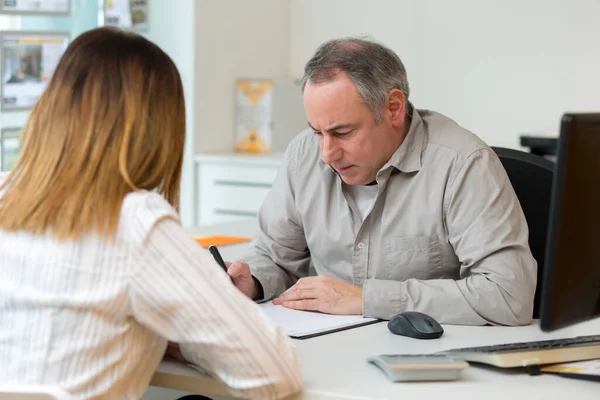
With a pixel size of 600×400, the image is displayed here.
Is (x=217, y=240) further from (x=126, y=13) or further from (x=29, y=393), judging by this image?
(x=126, y=13)

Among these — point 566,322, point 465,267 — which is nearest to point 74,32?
point 465,267

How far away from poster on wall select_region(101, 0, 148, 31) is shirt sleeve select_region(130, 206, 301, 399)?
3.13m

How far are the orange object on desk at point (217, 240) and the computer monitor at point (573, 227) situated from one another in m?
1.31

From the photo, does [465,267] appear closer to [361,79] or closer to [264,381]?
[361,79]

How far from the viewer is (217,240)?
2.62 metres

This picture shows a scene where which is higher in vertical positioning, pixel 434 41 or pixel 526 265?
pixel 434 41

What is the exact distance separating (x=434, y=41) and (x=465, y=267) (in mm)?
2720

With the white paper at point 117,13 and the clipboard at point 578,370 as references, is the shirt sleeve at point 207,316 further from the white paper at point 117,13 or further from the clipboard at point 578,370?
the white paper at point 117,13

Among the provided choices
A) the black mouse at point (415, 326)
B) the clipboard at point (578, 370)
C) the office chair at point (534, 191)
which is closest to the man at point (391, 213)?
the black mouse at point (415, 326)

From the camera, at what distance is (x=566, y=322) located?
54.4 inches

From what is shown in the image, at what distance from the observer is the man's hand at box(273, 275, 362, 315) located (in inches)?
74.9

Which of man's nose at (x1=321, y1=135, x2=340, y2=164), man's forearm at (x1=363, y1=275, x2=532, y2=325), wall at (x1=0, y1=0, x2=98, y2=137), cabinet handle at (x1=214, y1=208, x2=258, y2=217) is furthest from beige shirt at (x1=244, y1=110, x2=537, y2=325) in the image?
cabinet handle at (x1=214, y1=208, x2=258, y2=217)

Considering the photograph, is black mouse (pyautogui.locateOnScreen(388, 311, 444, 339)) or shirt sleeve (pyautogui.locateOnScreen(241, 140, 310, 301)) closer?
black mouse (pyautogui.locateOnScreen(388, 311, 444, 339))

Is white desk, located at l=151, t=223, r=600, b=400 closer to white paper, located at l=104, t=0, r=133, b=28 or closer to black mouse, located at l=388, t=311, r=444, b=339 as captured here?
black mouse, located at l=388, t=311, r=444, b=339
